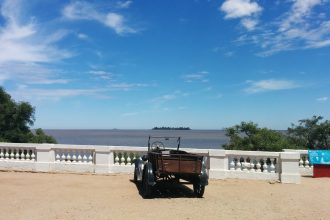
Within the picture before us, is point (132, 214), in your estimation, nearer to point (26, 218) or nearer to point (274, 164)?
point (26, 218)

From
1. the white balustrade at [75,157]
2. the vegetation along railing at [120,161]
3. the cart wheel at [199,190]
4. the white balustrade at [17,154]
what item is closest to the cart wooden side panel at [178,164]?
the cart wheel at [199,190]

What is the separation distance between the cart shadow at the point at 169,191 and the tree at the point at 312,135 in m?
18.5

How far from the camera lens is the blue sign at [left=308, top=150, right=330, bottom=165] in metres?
14.6

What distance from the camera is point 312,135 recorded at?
29.0 m

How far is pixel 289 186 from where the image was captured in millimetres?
12695

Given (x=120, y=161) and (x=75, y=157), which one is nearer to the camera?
(x=75, y=157)

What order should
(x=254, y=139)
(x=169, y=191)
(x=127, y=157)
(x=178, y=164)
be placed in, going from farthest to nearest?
(x=254, y=139), (x=127, y=157), (x=169, y=191), (x=178, y=164)

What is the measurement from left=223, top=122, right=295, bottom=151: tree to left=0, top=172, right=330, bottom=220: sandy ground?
425 inches

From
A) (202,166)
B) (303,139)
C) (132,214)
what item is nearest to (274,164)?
(202,166)

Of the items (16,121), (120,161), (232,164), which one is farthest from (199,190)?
(16,121)

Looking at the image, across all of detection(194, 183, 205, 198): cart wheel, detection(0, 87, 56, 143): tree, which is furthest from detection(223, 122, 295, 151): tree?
detection(0, 87, 56, 143): tree

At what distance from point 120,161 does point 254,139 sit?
11.9 m

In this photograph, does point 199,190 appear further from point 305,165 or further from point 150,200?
point 305,165

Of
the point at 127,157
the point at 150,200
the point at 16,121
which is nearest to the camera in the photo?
the point at 150,200
